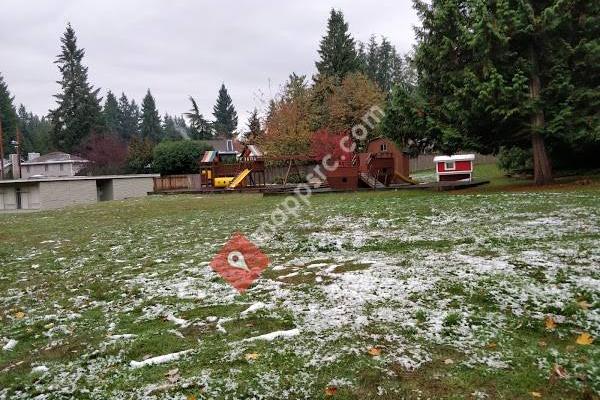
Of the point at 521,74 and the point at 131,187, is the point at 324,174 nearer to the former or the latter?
the point at 521,74

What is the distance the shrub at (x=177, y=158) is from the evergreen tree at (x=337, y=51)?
51.6ft

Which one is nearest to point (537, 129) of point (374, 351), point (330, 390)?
point (374, 351)

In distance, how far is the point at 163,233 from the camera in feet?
32.0

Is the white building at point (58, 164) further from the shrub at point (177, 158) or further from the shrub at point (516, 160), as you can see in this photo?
the shrub at point (516, 160)

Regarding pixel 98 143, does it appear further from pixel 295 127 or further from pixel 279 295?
pixel 279 295

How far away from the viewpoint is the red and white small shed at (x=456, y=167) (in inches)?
818

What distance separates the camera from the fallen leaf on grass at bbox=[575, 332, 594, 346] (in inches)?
120

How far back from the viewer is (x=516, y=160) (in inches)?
808

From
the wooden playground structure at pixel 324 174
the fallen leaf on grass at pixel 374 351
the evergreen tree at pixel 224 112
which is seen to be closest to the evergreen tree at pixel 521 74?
the wooden playground structure at pixel 324 174

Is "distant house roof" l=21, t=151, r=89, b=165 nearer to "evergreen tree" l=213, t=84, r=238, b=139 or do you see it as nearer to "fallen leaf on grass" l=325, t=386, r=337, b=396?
"evergreen tree" l=213, t=84, r=238, b=139

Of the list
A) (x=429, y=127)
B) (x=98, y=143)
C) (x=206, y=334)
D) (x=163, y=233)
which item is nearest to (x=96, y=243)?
(x=163, y=233)

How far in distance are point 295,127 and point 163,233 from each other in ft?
85.0

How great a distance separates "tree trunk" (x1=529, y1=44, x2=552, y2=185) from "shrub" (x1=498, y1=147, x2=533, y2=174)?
438 cm

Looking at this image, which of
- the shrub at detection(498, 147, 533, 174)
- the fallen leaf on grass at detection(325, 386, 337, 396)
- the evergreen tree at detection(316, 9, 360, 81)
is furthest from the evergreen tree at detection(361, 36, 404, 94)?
the fallen leaf on grass at detection(325, 386, 337, 396)
